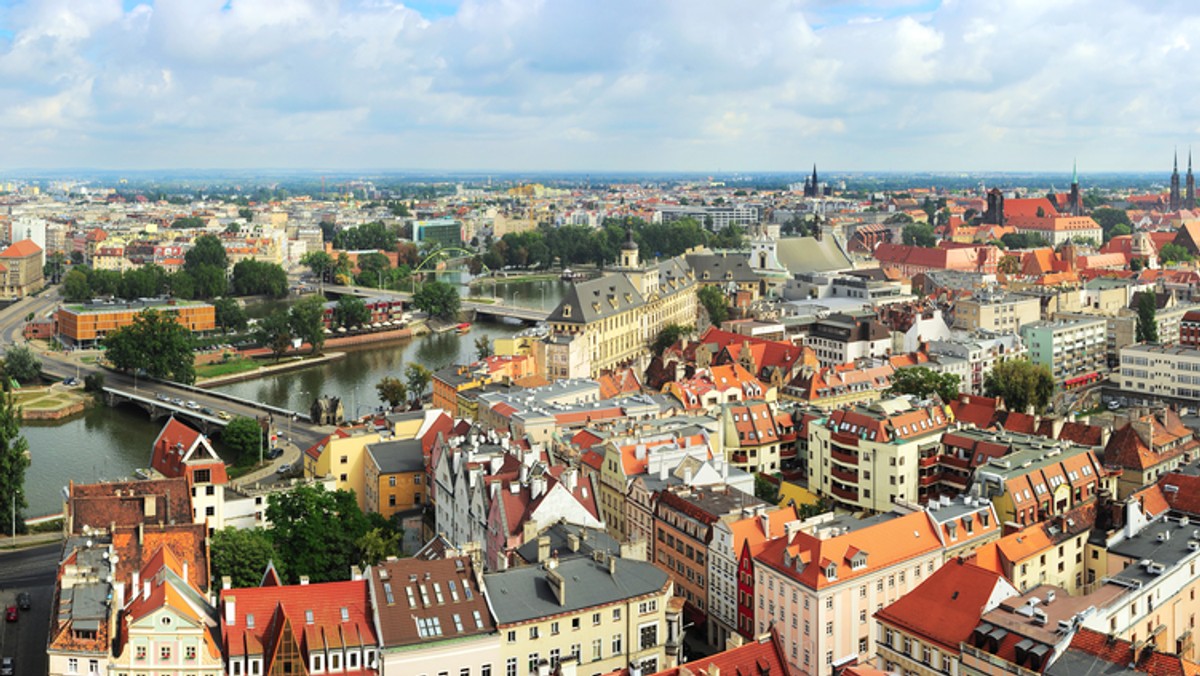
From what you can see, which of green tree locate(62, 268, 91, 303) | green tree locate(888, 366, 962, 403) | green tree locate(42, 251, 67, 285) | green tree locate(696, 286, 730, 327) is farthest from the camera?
green tree locate(42, 251, 67, 285)

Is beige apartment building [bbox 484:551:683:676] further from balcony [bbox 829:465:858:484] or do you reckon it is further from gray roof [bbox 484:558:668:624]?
balcony [bbox 829:465:858:484]

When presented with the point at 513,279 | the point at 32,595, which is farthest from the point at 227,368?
the point at 513,279

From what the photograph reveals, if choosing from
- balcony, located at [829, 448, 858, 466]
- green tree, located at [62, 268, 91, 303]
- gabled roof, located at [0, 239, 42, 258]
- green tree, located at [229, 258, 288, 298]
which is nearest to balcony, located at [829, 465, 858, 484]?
balcony, located at [829, 448, 858, 466]

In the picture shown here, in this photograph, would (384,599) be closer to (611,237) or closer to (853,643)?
(853,643)

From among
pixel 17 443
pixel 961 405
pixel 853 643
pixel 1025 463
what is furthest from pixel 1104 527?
pixel 17 443

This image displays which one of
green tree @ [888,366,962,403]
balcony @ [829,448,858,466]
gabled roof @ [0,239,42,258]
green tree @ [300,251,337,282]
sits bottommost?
balcony @ [829,448,858,466]
